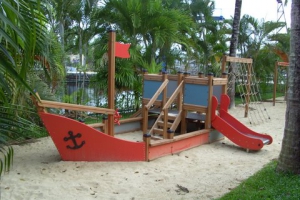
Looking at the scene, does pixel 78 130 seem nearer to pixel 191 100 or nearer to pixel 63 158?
pixel 63 158

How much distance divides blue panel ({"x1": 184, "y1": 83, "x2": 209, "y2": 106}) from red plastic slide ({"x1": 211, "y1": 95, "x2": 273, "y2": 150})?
22 centimetres

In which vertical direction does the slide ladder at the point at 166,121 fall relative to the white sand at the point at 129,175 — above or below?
above

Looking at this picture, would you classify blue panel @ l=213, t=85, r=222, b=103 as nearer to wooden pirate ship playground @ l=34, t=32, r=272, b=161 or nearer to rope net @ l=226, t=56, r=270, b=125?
wooden pirate ship playground @ l=34, t=32, r=272, b=161

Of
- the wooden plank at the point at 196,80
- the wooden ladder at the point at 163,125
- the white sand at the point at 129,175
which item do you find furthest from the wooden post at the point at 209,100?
the white sand at the point at 129,175

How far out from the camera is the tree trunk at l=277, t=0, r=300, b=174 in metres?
4.23

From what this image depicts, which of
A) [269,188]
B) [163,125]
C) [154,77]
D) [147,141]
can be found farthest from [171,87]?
[269,188]

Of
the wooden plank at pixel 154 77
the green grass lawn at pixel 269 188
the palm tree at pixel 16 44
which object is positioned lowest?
the green grass lawn at pixel 269 188

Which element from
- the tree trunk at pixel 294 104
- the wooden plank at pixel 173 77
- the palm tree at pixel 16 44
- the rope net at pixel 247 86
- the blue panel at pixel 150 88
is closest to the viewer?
the palm tree at pixel 16 44

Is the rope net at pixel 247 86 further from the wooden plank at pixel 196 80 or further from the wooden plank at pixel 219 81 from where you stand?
the wooden plank at pixel 196 80

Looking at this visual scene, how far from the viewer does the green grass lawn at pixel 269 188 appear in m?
3.68

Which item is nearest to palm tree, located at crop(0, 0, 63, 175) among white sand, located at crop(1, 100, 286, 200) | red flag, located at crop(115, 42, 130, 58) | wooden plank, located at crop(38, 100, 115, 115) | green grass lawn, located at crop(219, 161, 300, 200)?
white sand, located at crop(1, 100, 286, 200)

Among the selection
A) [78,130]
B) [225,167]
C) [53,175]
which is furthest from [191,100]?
[53,175]

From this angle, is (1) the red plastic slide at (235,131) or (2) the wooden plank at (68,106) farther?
(1) the red plastic slide at (235,131)

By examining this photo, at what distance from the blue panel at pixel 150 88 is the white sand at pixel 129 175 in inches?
79.5
